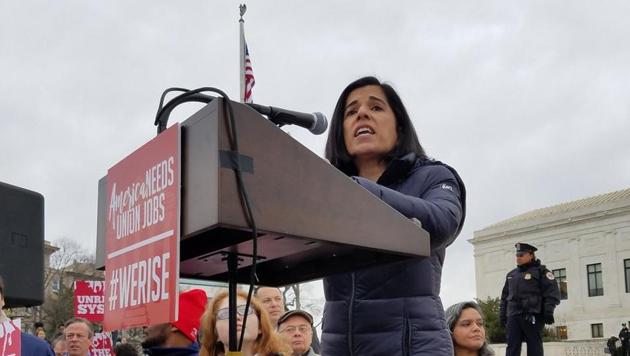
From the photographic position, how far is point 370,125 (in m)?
2.63

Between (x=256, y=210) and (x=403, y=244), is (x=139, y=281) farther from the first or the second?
(x=403, y=244)

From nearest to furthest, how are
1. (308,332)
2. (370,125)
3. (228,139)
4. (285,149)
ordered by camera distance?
(228,139), (285,149), (370,125), (308,332)

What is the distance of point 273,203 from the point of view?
1.64 meters

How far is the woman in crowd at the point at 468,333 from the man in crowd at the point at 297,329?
130cm

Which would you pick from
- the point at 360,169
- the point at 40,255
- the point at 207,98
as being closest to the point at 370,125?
the point at 360,169

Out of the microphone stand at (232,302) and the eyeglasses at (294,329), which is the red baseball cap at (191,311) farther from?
the eyeglasses at (294,329)

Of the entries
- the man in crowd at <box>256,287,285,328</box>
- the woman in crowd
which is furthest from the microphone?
the man in crowd at <box>256,287,285,328</box>

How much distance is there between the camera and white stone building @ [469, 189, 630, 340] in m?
56.3

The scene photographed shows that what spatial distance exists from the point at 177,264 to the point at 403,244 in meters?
0.59

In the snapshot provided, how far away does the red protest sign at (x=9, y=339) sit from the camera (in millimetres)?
3025

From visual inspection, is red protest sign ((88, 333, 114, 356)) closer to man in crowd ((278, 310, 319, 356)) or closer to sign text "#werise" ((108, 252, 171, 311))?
man in crowd ((278, 310, 319, 356))

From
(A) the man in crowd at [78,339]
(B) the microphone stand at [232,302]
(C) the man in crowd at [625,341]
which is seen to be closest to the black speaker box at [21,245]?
(B) the microphone stand at [232,302]

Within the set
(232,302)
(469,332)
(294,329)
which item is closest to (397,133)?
(232,302)

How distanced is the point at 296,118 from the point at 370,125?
51 centimetres
